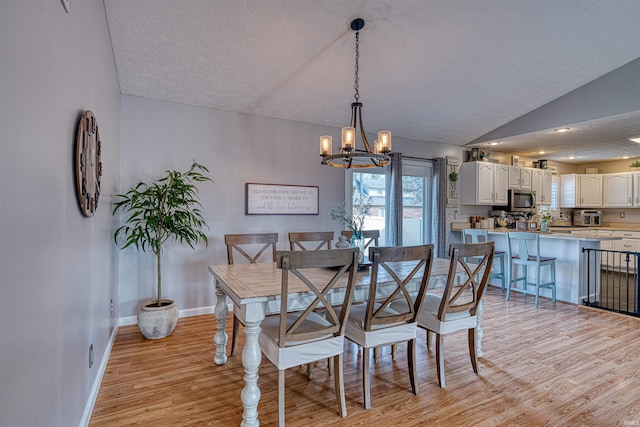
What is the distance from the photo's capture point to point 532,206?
651cm

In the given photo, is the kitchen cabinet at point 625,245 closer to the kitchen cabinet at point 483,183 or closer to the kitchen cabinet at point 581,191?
the kitchen cabinet at point 581,191

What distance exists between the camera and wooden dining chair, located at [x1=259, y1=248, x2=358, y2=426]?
5.92ft

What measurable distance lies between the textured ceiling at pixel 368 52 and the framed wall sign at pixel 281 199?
96 centimetres

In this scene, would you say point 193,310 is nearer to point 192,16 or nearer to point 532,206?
point 192,16

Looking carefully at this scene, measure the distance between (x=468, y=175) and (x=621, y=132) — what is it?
2.17m

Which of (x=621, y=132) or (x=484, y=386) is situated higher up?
(x=621, y=132)

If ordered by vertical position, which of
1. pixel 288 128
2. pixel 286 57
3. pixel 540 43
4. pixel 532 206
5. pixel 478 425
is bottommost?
pixel 478 425

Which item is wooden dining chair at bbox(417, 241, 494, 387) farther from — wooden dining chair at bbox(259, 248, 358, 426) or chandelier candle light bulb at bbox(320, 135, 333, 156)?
chandelier candle light bulb at bbox(320, 135, 333, 156)

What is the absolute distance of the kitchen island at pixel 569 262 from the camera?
436 cm

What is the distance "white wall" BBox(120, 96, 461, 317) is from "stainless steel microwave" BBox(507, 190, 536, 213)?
12.5 ft

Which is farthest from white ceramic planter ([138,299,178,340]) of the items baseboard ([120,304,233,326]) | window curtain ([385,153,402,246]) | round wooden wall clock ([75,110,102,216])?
window curtain ([385,153,402,246])

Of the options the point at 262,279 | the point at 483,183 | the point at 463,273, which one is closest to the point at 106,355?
the point at 262,279

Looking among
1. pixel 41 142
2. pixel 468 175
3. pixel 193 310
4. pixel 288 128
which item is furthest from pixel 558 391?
pixel 468 175

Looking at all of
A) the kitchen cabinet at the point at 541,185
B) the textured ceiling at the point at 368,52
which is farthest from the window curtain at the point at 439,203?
the kitchen cabinet at the point at 541,185
